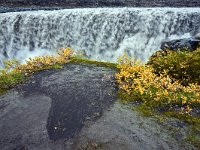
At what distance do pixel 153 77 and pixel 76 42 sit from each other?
11693 millimetres

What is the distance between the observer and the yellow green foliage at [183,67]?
24.6 feet

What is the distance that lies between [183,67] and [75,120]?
3.33 meters

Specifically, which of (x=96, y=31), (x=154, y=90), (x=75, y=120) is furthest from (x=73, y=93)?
(x=96, y=31)

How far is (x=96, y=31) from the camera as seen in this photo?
57.7 ft

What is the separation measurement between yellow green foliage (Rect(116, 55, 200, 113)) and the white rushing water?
31.2 ft

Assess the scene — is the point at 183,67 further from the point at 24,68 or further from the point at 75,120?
the point at 24,68

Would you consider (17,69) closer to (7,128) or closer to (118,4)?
(7,128)

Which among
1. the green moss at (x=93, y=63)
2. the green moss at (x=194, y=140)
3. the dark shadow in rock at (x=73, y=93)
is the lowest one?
the green moss at (x=194, y=140)

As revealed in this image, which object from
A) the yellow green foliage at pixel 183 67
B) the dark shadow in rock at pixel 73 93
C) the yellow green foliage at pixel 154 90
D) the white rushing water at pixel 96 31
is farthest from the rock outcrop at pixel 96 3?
the yellow green foliage at pixel 154 90

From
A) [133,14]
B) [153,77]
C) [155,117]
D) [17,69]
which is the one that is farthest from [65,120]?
[133,14]

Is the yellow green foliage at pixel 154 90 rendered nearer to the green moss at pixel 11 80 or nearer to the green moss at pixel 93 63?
the green moss at pixel 93 63

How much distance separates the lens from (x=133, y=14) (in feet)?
56.7

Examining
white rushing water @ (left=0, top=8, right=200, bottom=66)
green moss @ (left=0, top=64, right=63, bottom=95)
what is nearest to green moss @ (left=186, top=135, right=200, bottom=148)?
green moss @ (left=0, top=64, right=63, bottom=95)

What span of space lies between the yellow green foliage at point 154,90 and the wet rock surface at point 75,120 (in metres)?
0.35
